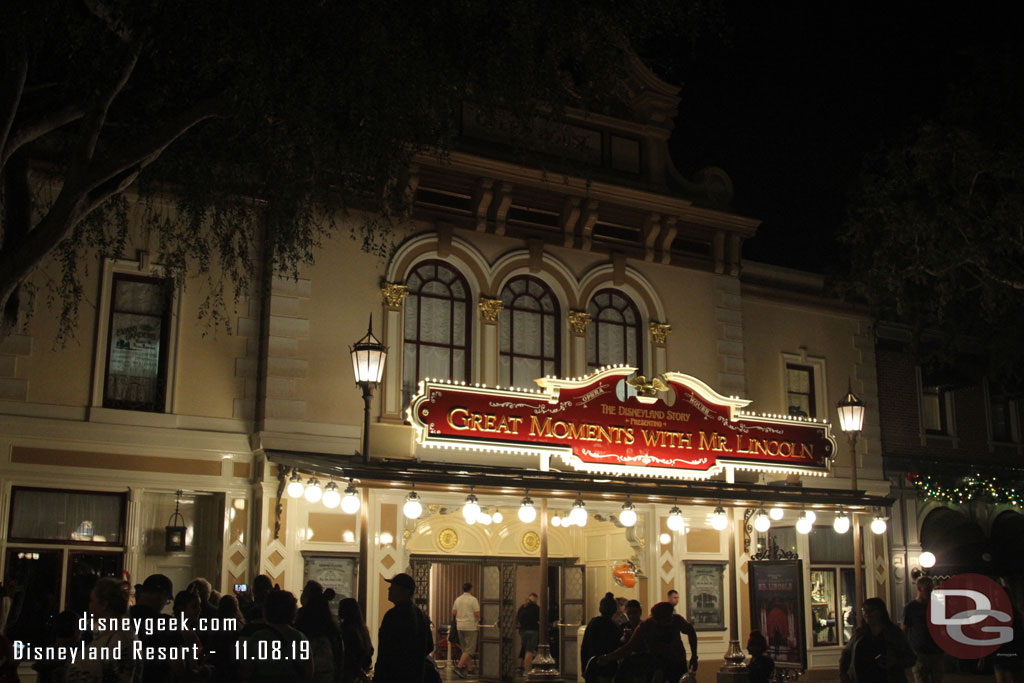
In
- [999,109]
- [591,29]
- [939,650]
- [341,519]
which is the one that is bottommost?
[939,650]

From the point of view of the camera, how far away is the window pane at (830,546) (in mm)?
22062

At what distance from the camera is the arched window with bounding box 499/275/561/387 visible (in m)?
19.8

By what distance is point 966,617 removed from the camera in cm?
1603

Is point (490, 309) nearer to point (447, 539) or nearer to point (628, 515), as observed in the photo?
point (628, 515)

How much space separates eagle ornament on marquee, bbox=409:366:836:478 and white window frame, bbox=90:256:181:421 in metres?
3.74

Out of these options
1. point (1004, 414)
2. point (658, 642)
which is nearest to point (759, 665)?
point (658, 642)

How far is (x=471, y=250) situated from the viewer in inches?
767

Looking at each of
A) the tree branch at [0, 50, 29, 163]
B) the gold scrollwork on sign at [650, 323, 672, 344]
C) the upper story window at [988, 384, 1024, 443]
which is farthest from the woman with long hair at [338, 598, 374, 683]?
the upper story window at [988, 384, 1024, 443]

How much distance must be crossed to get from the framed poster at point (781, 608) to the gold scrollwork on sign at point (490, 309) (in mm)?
6094

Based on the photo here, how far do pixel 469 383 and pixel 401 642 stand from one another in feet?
32.6

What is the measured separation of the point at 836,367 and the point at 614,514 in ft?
21.4

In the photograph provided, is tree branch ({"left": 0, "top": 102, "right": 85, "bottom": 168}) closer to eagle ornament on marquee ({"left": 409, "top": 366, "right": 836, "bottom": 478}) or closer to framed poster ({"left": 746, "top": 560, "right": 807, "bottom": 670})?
eagle ornament on marquee ({"left": 409, "top": 366, "right": 836, "bottom": 478})

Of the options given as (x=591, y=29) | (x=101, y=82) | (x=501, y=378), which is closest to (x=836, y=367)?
(x=501, y=378)

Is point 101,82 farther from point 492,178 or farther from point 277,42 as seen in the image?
point 492,178
